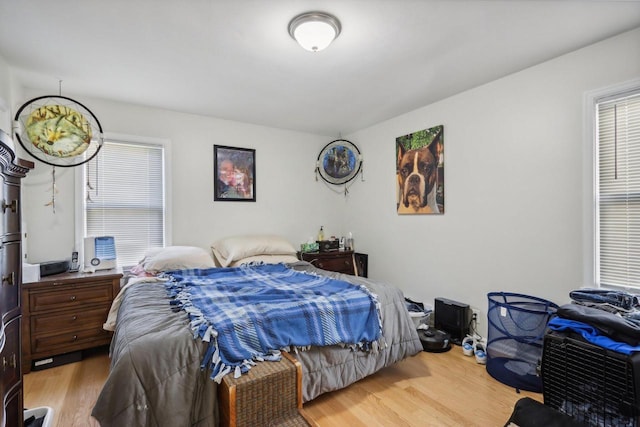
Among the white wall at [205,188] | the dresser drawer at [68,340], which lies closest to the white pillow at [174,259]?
the white wall at [205,188]

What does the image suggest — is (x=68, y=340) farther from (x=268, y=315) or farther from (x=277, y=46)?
(x=277, y=46)

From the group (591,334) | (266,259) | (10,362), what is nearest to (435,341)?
(591,334)

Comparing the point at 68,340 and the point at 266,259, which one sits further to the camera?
the point at 266,259

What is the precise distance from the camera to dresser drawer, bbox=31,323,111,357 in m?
2.50

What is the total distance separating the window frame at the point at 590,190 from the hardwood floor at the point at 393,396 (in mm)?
1017

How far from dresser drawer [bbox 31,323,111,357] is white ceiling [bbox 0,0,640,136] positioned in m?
2.24

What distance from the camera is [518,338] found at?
2336 millimetres

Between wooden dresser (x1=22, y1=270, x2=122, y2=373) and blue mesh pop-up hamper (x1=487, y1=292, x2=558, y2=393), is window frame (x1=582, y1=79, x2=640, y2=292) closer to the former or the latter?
blue mesh pop-up hamper (x1=487, y1=292, x2=558, y2=393)

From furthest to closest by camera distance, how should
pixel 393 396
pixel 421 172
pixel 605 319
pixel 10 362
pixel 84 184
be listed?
pixel 421 172, pixel 84 184, pixel 393 396, pixel 605 319, pixel 10 362

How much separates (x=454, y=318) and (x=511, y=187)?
1.35m

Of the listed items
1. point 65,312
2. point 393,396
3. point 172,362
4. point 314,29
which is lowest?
point 393,396

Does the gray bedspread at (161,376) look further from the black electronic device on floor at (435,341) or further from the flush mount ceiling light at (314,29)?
the flush mount ceiling light at (314,29)

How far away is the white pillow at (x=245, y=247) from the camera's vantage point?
352 centimetres

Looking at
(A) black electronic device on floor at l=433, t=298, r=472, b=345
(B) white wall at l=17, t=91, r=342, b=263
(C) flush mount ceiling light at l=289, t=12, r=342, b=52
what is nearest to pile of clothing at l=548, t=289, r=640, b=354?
(A) black electronic device on floor at l=433, t=298, r=472, b=345
